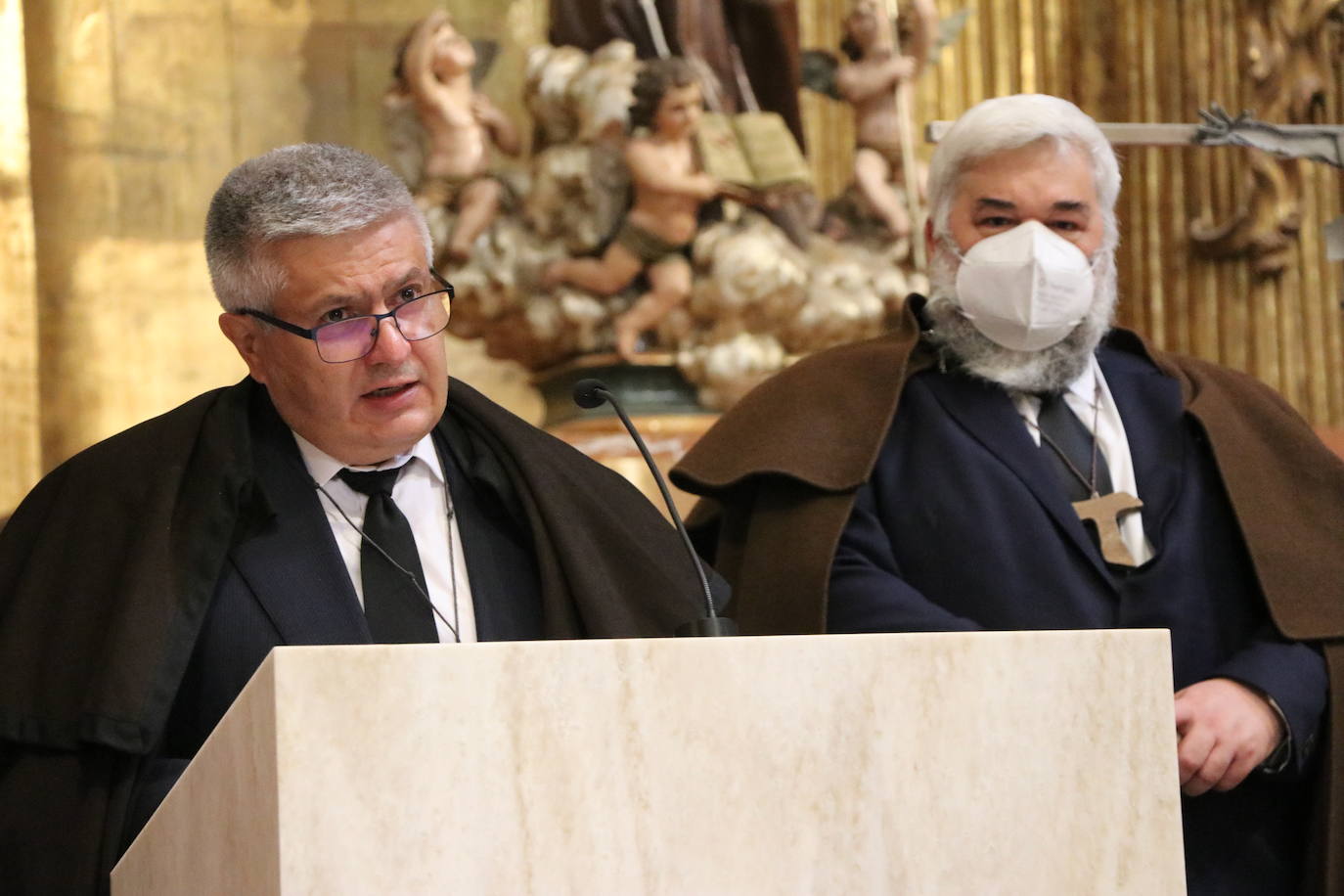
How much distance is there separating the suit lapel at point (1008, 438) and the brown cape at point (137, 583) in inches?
26.2

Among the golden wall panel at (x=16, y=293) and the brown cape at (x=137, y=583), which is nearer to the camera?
the brown cape at (x=137, y=583)

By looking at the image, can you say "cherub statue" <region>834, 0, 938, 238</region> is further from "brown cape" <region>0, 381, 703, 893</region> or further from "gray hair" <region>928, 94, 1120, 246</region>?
"brown cape" <region>0, 381, 703, 893</region>

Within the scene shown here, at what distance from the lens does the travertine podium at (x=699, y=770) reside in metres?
1.84

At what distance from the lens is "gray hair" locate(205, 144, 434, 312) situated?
3.03m

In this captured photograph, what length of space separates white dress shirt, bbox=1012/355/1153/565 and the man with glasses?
830 mm

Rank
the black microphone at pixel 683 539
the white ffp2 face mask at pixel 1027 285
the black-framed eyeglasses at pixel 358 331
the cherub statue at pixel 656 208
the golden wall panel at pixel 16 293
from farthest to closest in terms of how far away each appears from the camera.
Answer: the cherub statue at pixel 656 208
the golden wall panel at pixel 16 293
the white ffp2 face mask at pixel 1027 285
the black-framed eyeglasses at pixel 358 331
the black microphone at pixel 683 539

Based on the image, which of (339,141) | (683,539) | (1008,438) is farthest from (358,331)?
(339,141)

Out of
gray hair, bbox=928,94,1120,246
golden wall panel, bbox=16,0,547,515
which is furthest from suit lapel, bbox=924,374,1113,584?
golden wall panel, bbox=16,0,547,515

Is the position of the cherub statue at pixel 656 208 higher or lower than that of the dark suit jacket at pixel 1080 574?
higher

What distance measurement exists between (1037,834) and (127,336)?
417cm

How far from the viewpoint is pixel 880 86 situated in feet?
20.0

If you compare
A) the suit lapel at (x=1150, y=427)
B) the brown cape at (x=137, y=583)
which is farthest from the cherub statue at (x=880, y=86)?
the brown cape at (x=137, y=583)

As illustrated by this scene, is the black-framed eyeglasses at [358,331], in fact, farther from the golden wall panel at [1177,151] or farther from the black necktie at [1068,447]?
the golden wall panel at [1177,151]

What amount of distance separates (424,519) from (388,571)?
0.47 ft
